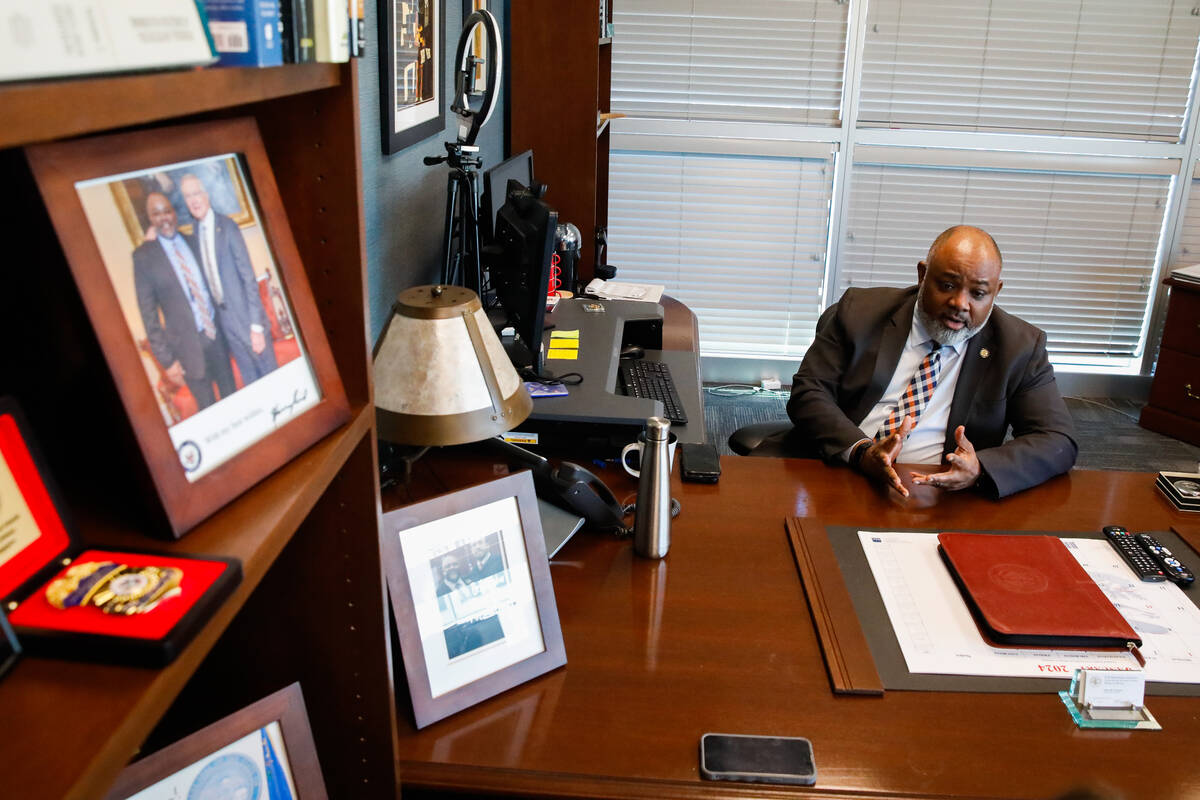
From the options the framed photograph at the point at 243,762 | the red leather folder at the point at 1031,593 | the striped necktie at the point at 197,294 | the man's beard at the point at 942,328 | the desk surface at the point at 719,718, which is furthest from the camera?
the man's beard at the point at 942,328

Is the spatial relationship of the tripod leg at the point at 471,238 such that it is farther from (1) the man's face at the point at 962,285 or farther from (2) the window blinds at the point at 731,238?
(2) the window blinds at the point at 731,238

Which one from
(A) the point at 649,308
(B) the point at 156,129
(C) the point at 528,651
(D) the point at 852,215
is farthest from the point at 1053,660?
(D) the point at 852,215

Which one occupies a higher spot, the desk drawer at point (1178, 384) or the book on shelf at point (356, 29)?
the book on shelf at point (356, 29)

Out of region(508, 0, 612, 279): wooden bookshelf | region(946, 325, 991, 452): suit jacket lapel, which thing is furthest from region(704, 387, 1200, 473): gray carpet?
region(946, 325, 991, 452): suit jacket lapel

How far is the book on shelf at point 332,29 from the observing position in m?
0.64

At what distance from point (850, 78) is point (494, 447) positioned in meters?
3.36

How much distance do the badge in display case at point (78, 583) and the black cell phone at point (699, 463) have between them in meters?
1.37

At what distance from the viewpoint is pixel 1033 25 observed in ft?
13.8

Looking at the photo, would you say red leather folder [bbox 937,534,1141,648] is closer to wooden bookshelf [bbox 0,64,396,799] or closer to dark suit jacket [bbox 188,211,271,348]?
wooden bookshelf [bbox 0,64,396,799]

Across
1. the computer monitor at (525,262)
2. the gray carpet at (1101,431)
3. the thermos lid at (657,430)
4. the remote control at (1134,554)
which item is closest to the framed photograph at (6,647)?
the thermos lid at (657,430)

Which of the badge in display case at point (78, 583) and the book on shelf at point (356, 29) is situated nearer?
the badge in display case at point (78, 583)

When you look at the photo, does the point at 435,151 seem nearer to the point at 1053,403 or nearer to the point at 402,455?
the point at 402,455

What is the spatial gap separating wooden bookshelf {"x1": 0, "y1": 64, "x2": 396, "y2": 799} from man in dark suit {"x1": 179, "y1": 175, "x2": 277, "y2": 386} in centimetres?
7

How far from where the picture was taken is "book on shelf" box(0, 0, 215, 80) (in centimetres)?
37
